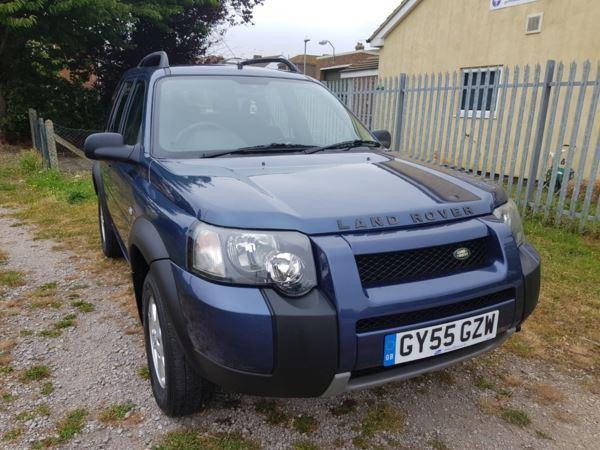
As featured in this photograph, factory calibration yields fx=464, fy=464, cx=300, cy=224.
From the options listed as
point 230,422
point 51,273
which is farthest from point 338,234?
point 51,273

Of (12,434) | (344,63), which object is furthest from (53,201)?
(344,63)

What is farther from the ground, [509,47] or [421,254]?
[509,47]

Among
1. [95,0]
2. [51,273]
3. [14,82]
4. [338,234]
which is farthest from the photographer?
[14,82]

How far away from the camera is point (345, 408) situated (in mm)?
2480

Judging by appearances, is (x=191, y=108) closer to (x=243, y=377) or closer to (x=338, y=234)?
(x=338, y=234)

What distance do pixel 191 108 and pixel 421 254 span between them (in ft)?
5.77

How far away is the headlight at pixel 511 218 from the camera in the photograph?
7.54 feet

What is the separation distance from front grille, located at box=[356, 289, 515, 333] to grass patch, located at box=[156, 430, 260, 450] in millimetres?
903

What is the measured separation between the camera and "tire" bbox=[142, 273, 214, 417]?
2.10 meters

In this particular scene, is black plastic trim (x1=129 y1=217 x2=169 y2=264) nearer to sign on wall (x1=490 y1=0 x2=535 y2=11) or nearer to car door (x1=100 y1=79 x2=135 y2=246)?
car door (x1=100 y1=79 x2=135 y2=246)

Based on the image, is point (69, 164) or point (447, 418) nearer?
point (447, 418)

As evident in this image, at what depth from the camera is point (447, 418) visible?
243 cm

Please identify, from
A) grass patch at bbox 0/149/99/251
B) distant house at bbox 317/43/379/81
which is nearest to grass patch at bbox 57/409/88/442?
grass patch at bbox 0/149/99/251

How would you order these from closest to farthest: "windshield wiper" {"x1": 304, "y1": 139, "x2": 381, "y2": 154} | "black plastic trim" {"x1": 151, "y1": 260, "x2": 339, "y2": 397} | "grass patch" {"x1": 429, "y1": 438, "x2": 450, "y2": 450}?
1. "black plastic trim" {"x1": 151, "y1": 260, "x2": 339, "y2": 397}
2. "grass patch" {"x1": 429, "y1": 438, "x2": 450, "y2": 450}
3. "windshield wiper" {"x1": 304, "y1": 139, "x2": 381, "y2": 154}
